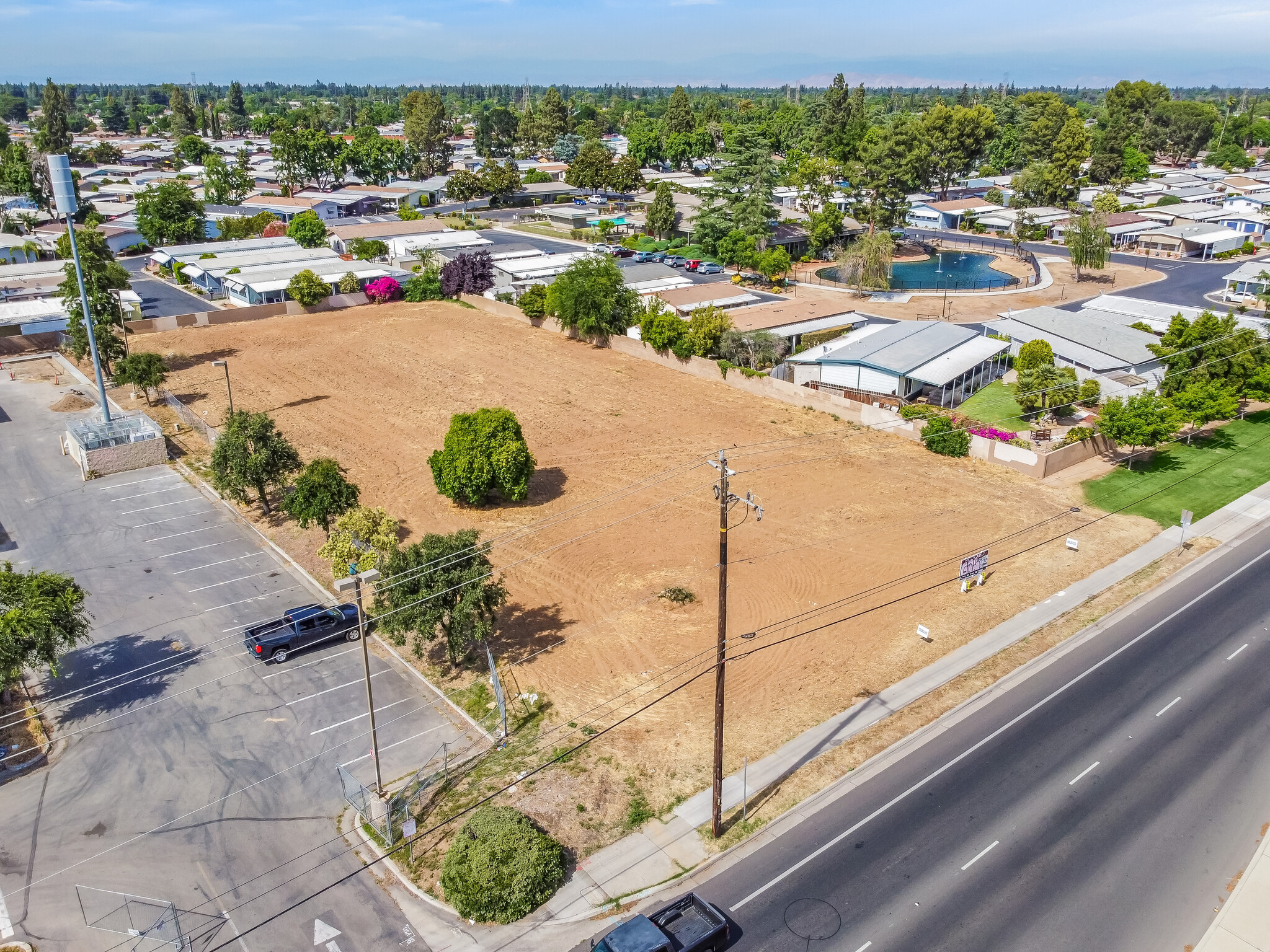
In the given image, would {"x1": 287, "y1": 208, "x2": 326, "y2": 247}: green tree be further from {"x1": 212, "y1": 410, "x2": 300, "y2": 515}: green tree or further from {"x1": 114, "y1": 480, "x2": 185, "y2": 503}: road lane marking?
{"x1": 212, "y1": 410, "x2": 300, "y2": 515}: green tree

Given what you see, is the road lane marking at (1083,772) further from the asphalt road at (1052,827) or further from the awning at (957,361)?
the awning at (957,361)

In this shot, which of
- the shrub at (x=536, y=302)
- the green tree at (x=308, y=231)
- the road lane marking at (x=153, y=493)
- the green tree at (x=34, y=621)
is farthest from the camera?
the green tree at (x=308, y=231)

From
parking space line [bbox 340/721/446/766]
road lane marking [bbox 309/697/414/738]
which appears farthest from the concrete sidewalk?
road lane marking [bbox 309/697/414/738]

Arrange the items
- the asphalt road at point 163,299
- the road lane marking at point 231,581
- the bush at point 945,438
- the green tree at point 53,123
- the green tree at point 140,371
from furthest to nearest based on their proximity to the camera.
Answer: the green tree at point 53,123 < the asphalt road at point 163,299 < the green tree at point 140,371 < the bush at point 945,438 < the road lane marking at point 231,581

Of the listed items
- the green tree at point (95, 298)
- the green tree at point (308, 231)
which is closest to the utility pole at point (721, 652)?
the green tree at point (95, 298)

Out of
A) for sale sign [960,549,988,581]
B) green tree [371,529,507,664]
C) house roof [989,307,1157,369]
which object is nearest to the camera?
green tree [371,529,507,664]

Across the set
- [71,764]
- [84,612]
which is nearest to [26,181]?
[84,612]

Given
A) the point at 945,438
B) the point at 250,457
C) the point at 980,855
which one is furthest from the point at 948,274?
the point at 980,855
